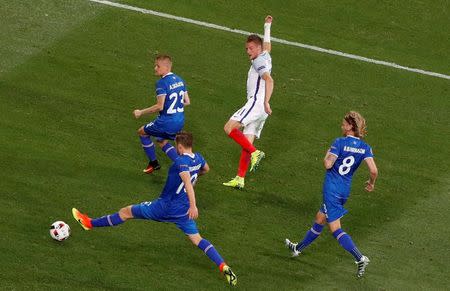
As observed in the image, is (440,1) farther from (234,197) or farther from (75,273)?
(75,273)

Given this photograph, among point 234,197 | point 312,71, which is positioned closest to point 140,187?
point 234,197

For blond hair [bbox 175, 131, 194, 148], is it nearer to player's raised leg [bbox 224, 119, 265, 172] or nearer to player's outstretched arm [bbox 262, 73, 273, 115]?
player's outstretched arm [bbox 262, 73, 273, 115]

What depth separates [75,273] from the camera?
56.3 ft

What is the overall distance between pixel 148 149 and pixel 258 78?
2.38m

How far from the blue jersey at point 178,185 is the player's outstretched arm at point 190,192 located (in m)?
0.12

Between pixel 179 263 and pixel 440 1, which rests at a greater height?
pixel 440 1

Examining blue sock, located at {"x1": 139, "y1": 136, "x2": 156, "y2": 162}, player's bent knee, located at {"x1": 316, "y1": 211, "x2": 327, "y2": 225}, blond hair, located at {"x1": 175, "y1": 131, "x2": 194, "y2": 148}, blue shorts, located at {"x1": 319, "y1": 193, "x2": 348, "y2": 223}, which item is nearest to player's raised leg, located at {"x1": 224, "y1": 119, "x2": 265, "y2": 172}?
blue sock, located at {"x1": 139, "y1": 136, "x2": 156, "y2": 162}

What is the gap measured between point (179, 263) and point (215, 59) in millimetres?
8192

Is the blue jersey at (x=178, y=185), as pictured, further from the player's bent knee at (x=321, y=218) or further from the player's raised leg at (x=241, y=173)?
the player's raised leg at (x=241, y=173)

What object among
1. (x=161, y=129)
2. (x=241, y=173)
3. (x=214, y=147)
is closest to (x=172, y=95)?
(x=161, y=129)

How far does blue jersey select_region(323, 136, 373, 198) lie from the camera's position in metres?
17.8

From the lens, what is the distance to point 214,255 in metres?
17.3

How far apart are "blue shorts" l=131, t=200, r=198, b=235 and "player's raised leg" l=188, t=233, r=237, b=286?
0.12 m

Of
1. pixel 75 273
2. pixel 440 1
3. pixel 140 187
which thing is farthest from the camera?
pixel 440 1
